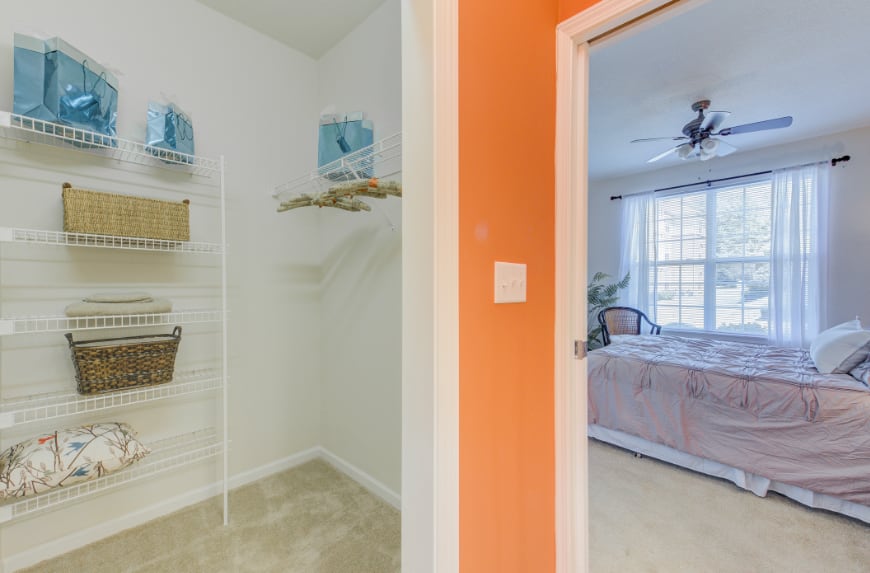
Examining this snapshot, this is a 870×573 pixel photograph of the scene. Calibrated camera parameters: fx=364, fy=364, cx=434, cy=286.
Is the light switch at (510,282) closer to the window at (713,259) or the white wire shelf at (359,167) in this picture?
the white wire shelf at (359,167)

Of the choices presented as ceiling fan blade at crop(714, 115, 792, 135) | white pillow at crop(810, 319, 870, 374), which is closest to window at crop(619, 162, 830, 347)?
ceiling fan blade at crop(714, 115, 792, 135)

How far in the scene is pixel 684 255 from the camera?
4504 mm

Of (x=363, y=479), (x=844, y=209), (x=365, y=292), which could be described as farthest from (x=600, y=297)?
(x=363, y=479)

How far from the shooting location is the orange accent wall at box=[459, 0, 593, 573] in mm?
964

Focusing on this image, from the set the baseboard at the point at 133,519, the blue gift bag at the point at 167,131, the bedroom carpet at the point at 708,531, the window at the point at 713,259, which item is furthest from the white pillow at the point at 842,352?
the blue gift bag at the point at 167,131

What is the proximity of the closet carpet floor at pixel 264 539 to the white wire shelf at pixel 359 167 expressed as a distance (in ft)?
5.66

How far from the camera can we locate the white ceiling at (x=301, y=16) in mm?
1986

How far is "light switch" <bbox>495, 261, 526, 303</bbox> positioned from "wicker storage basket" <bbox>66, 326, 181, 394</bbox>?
1592mm

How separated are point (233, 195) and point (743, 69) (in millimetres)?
3425

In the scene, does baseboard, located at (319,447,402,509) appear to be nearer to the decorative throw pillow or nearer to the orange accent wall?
the orange accent wall

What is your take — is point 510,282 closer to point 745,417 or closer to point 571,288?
point 571,288

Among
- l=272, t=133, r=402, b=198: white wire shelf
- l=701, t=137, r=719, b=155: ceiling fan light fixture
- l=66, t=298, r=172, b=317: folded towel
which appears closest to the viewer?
l=66, t=298, r=172, b=317: folded towel

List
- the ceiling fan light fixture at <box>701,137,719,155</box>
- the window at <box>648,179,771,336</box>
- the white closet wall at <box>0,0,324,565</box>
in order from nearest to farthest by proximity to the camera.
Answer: the white closet wall at <box>0,0,324,565</box> < the ceiling fan light fixture at <box>701,137,719,155</box> < the window at <box>648,179,771,336</box>

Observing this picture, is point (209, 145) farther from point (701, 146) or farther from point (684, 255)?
point (684, 255)
